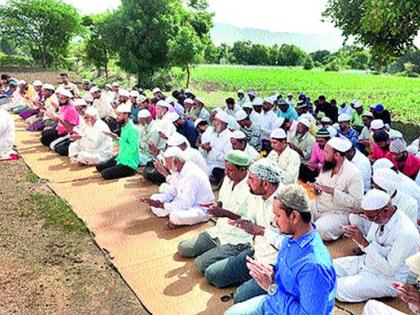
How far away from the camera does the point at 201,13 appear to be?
2020 centimetres

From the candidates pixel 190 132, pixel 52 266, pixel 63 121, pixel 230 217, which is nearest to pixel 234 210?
pixel 230 217

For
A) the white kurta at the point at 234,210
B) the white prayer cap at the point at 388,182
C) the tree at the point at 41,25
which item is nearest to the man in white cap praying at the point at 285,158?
the white kurta at the point at 234,210

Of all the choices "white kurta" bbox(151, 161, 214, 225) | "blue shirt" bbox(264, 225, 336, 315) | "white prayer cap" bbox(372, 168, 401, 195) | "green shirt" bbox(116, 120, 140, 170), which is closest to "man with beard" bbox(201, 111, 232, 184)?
"green shirt" bbox(116, 120, 140, 170)

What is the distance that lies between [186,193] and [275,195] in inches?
110

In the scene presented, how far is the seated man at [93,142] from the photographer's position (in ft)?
26.0

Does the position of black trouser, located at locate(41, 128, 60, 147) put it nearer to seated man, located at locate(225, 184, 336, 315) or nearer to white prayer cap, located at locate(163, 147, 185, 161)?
white prayer cap, located at locate(163, 147, 185, 161)

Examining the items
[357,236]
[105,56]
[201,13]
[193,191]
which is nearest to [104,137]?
[193,191]

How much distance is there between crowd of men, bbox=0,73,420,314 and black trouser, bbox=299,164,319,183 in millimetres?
17

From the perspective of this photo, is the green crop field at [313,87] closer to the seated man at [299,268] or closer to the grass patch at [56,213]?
the grass patch at [56,213]

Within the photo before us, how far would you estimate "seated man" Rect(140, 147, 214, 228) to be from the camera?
17.2ft

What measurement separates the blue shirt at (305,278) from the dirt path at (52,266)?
1738mm

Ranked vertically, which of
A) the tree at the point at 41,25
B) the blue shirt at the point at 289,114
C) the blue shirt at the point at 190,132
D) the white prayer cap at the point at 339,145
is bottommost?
the blue shirt at the point at 190,132

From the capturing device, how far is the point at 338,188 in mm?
5062

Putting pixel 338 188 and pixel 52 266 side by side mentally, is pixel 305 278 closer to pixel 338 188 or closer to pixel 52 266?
pixel 338 188
